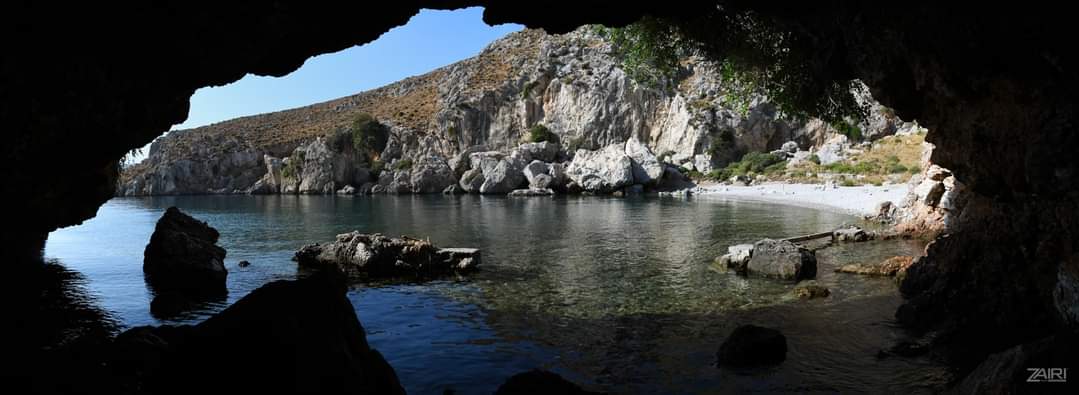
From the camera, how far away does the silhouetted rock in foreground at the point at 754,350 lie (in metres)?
12.7

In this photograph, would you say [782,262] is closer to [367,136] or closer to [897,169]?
[897,169]

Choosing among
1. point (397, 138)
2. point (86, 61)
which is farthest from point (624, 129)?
point (86, 61)

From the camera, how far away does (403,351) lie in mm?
14766

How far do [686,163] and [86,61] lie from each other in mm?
110428

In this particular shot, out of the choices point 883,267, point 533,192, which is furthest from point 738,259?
point 533,192

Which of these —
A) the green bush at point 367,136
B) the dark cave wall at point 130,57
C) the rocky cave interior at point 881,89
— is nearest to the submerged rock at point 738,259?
the rocky cave interior at point 881,89

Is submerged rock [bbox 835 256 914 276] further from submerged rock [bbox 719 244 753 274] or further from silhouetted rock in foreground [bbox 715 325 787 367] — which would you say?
silhouetted rock in foreground [bbox 715 325 787 367]

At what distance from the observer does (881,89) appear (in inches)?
600

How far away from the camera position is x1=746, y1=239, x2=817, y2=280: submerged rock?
2208 centimetres

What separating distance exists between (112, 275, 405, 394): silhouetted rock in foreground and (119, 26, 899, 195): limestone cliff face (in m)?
106

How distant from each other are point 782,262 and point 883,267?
3612 mm

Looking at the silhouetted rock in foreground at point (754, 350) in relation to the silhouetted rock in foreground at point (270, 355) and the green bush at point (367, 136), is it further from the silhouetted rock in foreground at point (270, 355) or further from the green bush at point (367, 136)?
the green bush at point (367, 136)

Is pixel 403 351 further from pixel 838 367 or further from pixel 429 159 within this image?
pixel 429 159

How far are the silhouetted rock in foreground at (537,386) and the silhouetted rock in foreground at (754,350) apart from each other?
499cm
